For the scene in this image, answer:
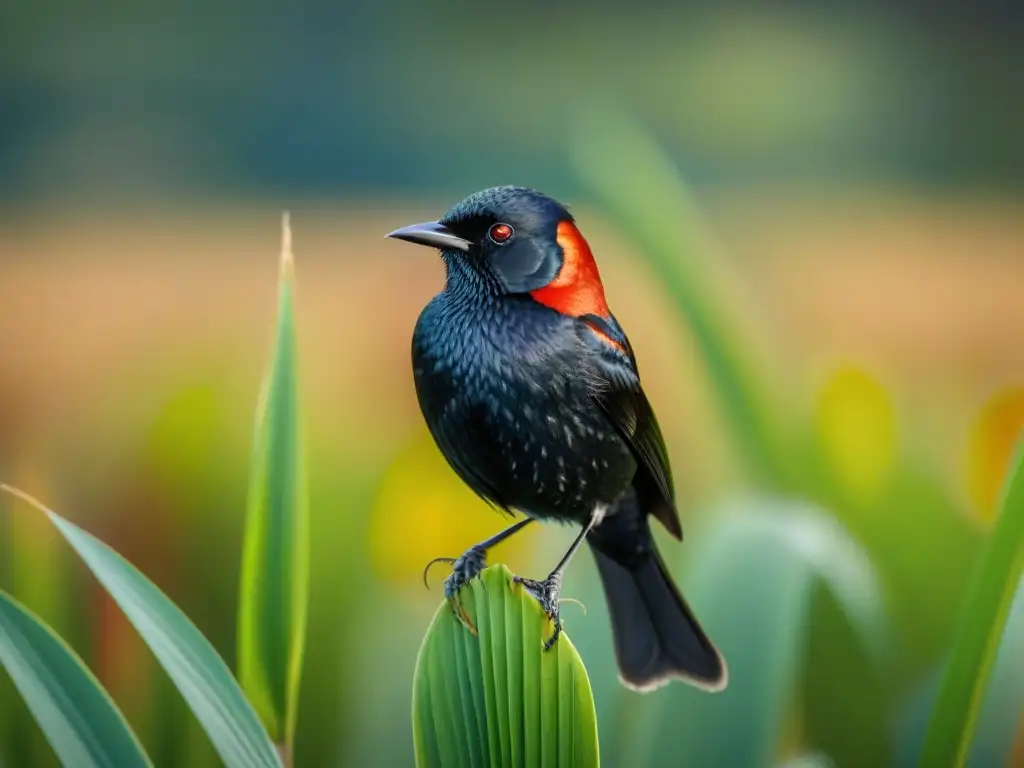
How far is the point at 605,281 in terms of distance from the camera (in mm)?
1113

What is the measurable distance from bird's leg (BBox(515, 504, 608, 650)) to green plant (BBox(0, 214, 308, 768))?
211 millimetres

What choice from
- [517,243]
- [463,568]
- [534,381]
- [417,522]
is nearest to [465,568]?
[463,568]

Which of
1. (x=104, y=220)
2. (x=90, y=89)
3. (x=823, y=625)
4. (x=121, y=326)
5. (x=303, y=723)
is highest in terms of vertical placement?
(x=90, y=89)

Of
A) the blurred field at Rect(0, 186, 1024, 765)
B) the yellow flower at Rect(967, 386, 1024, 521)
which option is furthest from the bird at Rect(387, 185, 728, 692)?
the yellow flower at Rect(967, 386, 1024, 521)

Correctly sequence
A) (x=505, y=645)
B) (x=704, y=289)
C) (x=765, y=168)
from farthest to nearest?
(x=765, y=168), (x=704, y=289), (x=505, y=645)

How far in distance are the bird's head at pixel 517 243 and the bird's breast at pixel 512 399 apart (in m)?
0.02

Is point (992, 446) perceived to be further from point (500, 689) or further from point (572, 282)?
point (500, 689)

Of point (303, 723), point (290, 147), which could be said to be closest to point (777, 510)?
point (303, 723)

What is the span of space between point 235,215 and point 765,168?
1.90ft

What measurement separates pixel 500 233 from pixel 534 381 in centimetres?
14

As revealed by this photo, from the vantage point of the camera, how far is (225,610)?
105 cm

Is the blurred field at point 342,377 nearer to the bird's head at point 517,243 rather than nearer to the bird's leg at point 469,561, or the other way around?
the bird's leg at point 469,561

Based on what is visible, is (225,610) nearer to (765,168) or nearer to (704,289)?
(704,289)

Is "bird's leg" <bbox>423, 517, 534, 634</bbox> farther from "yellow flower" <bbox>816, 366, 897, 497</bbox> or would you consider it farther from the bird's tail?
"yellow flower" <bbox>816, 366, 897, 497</bbox>
